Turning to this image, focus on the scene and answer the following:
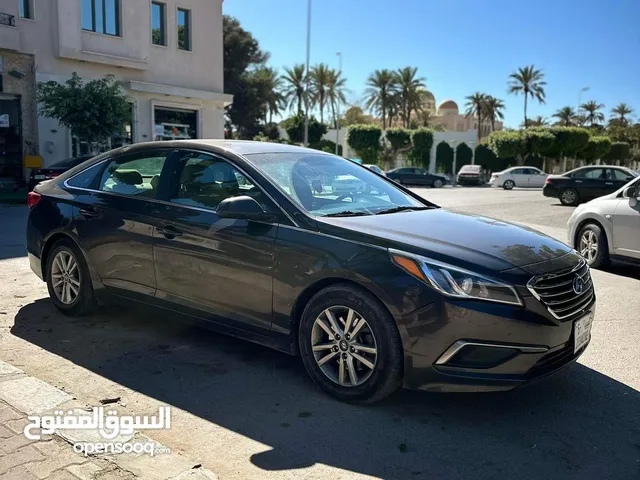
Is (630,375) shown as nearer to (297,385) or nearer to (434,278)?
(434,278)

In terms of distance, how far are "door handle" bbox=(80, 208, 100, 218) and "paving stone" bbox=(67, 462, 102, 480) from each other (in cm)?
260

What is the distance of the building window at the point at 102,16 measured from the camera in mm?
23406

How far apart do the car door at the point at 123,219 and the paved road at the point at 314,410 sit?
550 millimetres

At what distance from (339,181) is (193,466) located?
2463 millimetres

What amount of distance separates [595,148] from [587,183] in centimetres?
3481

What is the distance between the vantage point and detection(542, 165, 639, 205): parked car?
21.0m

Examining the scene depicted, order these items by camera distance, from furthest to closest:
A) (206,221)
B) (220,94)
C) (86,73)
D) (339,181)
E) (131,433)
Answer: (220,94) → (86,73) → (339,181) → (206,221) → (131,433)

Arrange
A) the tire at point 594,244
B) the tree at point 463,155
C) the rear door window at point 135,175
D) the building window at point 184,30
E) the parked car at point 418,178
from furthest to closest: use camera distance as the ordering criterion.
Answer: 1. the tree at point 463,155
2. the parked car at point 418,178
3. the building window at point 184,30
4. the tire at point 594,244
5. the rear door window at point 135,175

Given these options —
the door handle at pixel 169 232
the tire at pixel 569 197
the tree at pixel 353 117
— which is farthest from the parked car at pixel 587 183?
the tree at pixel 353 117

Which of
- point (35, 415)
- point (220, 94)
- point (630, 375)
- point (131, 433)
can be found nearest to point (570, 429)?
point (630, 375)

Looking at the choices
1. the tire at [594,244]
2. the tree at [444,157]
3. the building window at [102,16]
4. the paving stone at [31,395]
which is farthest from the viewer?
the tree at [444,157]

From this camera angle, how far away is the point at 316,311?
12.6ft

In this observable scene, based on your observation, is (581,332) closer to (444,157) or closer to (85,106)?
(85,106)

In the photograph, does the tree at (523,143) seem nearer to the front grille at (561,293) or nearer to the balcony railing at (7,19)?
the balcony railing at (7,19)
